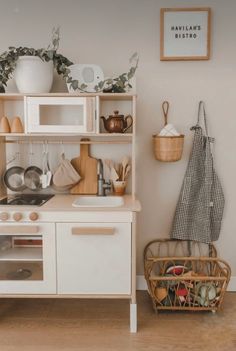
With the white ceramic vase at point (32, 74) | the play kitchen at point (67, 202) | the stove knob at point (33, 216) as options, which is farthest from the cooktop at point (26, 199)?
the white ceramic vase at point (32, 74)

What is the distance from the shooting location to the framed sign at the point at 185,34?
2.53 meters

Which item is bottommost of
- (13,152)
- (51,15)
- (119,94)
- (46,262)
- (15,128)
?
(46,262)

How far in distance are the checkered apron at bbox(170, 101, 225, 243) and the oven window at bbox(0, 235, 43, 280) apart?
1.01 meters

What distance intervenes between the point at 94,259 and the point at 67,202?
0.42 m

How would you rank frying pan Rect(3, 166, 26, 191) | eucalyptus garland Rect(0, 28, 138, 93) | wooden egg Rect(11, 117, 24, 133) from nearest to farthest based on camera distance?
eucalyptus garland Rect(0, 28, 138, 93) → wooden egg Rect(11, 117, 24, 133) → frying pan Rect(3, 166, 26, 191)

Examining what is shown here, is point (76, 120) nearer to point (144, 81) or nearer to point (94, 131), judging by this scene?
point (94, 131)

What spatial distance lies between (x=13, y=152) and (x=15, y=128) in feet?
1.10

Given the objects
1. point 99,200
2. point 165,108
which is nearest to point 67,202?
point 99,200

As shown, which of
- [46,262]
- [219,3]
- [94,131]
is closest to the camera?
[46,262]

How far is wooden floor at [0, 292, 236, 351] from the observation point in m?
2.05

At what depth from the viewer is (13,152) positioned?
2.68m

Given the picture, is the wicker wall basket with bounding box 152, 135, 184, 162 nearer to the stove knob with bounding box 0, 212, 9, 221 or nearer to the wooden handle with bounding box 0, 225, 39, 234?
the wooden handle with bounding box 0, 225, 39, 234

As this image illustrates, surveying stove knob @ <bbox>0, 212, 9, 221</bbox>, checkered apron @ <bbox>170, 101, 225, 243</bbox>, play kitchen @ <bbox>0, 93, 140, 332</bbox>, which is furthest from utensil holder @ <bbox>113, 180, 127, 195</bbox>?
stove knob @ <bbox>0, 212, 9, 221</bbox>

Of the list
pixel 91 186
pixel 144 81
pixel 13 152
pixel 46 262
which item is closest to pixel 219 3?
pixel 144 81
